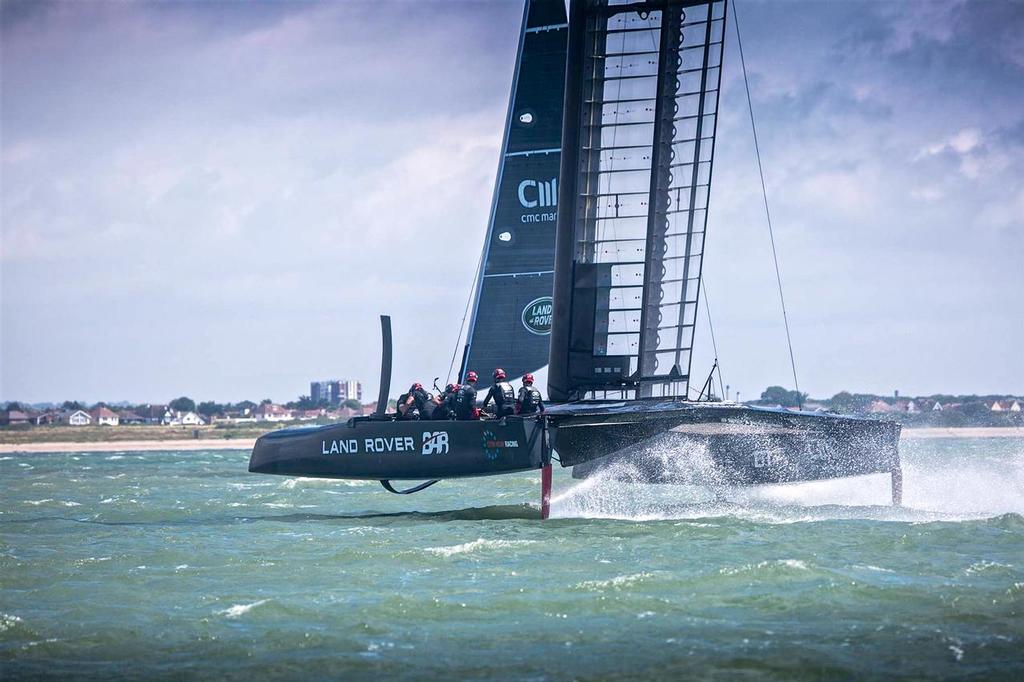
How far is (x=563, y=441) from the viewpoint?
1395 cm

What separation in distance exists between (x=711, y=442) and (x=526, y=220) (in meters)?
6.84

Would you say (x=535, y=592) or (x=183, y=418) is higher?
(x=183, y=418)

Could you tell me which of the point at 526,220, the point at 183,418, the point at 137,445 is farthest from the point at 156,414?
the point at 526,220

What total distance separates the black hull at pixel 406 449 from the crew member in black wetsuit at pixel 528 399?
66 cm

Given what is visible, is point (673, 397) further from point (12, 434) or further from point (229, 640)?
point (12, 434)

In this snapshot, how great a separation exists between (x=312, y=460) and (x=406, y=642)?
280 inches

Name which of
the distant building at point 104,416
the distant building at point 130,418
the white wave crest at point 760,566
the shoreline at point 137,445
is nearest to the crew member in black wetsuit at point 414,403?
the white wave crest at point 760,566

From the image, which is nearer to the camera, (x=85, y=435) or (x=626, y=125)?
(x=626, y=125)

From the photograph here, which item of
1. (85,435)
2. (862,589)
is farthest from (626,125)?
(85,435)

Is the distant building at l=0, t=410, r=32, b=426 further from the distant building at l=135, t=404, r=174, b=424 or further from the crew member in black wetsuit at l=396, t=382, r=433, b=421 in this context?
the crew member in black wetsuit at l=396, t=382, r=433, b=421

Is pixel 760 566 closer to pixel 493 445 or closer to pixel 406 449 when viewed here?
pixel 493 445

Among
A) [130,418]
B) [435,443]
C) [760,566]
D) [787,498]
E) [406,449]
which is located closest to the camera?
[760,566]

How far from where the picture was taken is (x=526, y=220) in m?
19.2

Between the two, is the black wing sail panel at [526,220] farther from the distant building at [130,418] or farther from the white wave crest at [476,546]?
the distant building at [130,418]
